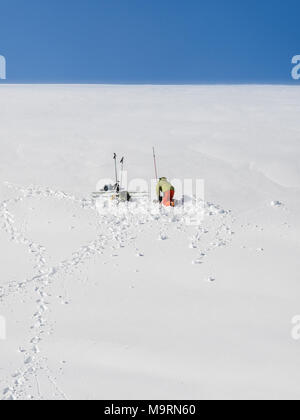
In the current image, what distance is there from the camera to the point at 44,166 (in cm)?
1505

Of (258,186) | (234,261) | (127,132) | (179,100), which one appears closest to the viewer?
(234,261)

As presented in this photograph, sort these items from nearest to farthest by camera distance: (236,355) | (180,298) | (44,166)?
(236,355), (180,298), (44,166)

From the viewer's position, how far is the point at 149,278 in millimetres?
8453

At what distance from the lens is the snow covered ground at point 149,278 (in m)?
5.86

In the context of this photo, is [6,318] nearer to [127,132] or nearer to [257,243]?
[257,243]

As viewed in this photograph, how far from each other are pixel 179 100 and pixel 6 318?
28978mm

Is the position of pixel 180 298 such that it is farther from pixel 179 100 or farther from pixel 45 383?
pixel 179 100

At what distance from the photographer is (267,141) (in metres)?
18.4

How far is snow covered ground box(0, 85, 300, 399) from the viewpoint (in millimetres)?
5859

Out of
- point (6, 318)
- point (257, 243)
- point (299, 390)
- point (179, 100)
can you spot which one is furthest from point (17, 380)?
point (179, 100)

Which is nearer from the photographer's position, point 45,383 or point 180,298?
point 45,383

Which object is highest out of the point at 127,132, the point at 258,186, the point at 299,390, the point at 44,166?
the point at 127,132

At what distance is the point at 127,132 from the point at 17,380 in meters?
16.6

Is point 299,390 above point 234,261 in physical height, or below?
below
